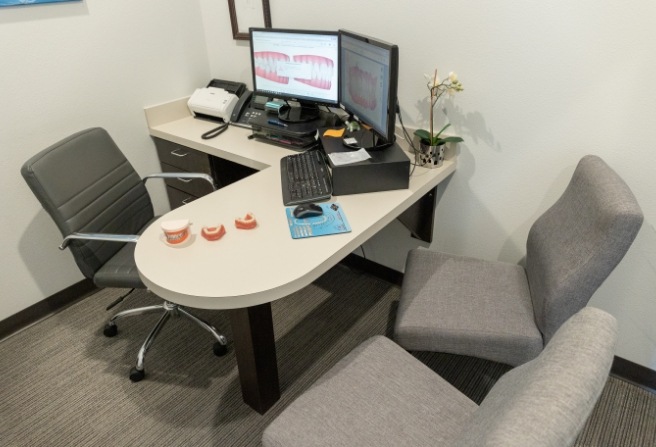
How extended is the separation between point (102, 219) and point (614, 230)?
5.98 ft

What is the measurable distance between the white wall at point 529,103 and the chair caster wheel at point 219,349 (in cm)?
112

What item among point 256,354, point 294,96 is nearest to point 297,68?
point 294,96

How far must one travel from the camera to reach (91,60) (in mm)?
2074

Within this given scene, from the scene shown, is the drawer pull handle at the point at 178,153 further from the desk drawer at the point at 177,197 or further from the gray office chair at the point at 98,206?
the gray office chair at the point at 98,206

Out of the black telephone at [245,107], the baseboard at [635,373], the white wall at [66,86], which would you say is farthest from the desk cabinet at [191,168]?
the baseboard at [635,373]

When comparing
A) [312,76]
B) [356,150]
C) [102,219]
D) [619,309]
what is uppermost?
[312,76]

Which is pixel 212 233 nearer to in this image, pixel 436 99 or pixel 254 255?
pixel 254 255

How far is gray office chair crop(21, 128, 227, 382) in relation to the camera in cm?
163

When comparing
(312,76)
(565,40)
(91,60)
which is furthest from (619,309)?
(91,60)

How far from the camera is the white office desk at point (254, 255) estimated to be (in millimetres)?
1136

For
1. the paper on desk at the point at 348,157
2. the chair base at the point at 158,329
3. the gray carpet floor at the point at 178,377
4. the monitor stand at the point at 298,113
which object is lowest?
the gray carpet floor at the point at 178,377

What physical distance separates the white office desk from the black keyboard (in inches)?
1.8

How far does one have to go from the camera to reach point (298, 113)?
2133 mm

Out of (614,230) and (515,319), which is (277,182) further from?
(614,230)
